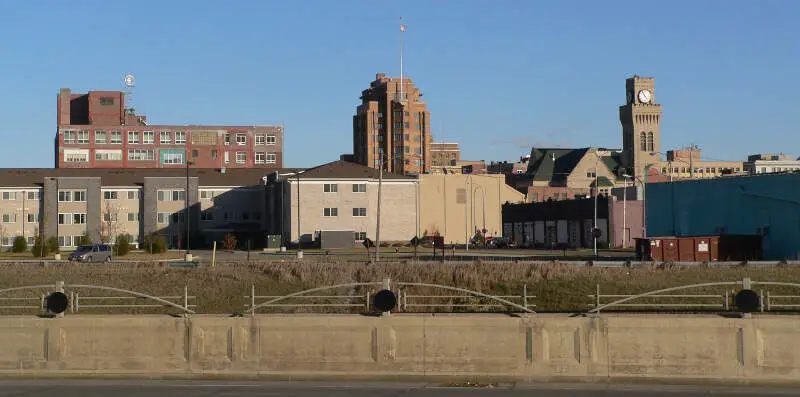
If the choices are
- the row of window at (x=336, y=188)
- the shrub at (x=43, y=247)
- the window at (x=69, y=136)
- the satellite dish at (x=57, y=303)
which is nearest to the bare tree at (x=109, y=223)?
the shrub at (x=43, y=247)

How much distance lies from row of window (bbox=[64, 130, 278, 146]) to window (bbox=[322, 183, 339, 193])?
210 ft

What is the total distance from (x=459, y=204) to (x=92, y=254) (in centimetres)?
6298

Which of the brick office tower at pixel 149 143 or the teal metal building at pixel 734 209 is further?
the brick office tower at pixel 149 143

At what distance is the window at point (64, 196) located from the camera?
11744 cm

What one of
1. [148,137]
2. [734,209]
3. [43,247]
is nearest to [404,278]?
[734,209]

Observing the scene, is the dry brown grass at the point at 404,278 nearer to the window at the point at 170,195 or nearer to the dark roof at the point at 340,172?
the dark roof at the point at 340,172

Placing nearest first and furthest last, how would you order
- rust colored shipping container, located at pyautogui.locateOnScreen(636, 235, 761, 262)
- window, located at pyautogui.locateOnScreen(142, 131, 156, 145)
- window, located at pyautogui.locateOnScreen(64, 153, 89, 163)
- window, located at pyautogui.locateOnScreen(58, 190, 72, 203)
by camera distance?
rust colored shipping container, located at pyautogui.locateOnScreen(636, 235, 761, 262), window, located at pyautogui.locateOnScreen(58, 190, 72, 203), window, located at pyautogui.locateOnScreen(64, 153, 89, 163), window, located at pyautogui.locateOnScreen(142, 131, 156, 145)

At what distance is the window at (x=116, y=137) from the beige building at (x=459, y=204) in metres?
62.5

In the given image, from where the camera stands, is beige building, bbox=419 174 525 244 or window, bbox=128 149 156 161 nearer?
beige building, bbox=419 174 525 244

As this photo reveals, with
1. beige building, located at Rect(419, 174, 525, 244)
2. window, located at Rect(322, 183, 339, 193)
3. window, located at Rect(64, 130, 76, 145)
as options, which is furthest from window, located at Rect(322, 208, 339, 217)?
window, located at Rect(64, 130, 76, 145)

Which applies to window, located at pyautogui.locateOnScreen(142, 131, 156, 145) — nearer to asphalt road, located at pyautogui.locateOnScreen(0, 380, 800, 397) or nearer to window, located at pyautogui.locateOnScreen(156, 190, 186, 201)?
window, located at pyautogui.locateOnScreen(156, 190, 186, 201)

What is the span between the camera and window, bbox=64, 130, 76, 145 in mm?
165363

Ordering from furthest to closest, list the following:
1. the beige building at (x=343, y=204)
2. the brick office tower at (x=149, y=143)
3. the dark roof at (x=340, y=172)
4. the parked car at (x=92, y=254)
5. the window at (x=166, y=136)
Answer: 1. the window at (x=166, y=136)
2. the brick office tower at (x=149, y=143)
3. the dark roof at (x=340, y=172)
4. the beige building at (x=343, y=204)
5. the parked car at (x=92, y=254)

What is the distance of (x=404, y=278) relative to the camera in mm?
55938
